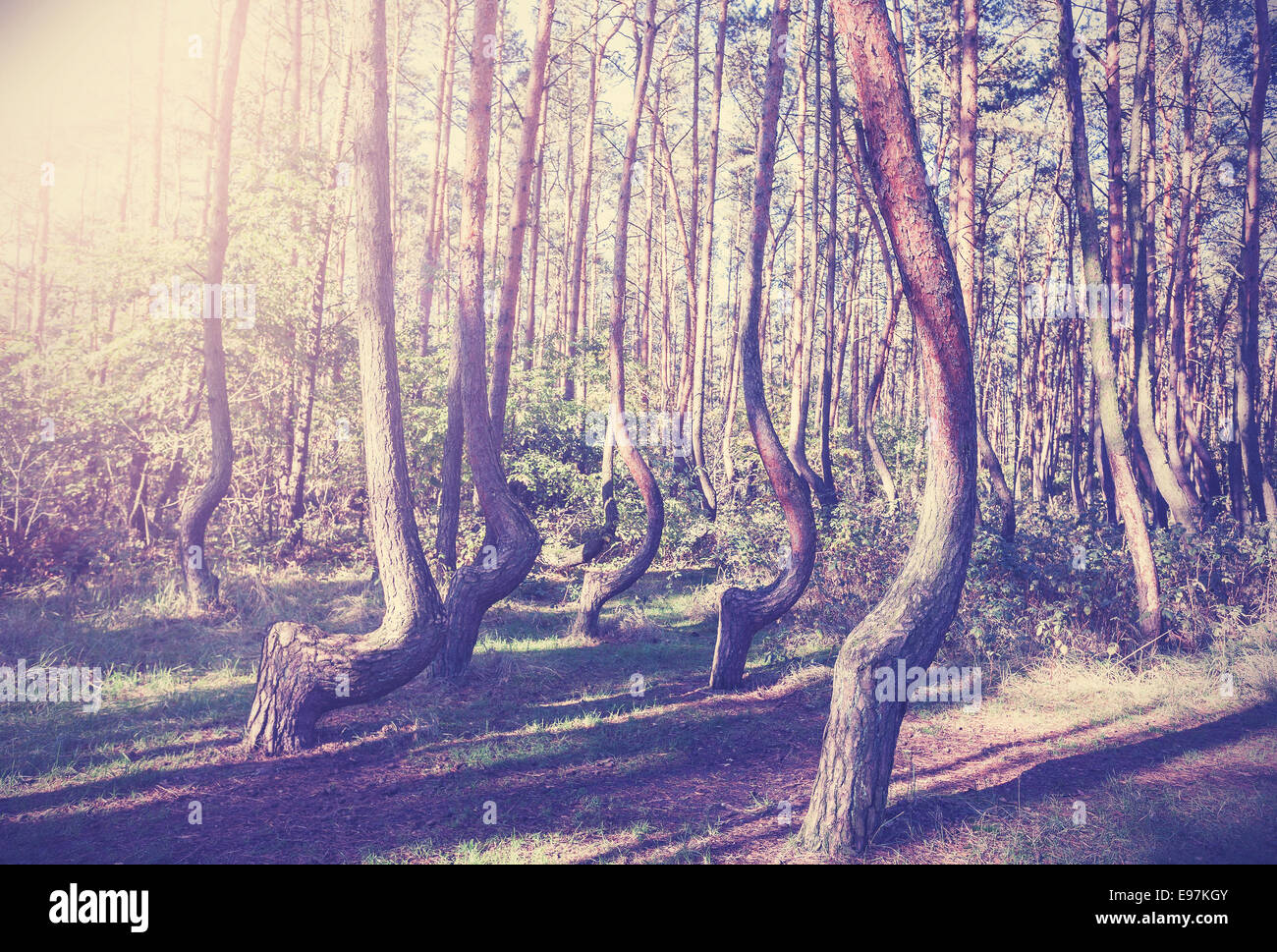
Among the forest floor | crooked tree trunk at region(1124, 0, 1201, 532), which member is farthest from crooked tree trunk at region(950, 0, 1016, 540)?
the forest floor

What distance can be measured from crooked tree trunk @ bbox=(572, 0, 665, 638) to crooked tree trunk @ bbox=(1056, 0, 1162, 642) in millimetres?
5994

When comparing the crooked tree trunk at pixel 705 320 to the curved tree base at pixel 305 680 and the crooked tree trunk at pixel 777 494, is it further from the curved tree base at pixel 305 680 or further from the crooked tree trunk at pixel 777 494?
the curved tree base at pixel 305 680

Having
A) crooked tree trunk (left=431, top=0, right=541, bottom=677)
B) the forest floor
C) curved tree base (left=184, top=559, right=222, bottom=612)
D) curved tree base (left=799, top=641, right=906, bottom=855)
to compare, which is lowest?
the forest floor

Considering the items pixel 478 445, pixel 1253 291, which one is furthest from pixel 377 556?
pixel 1253 291

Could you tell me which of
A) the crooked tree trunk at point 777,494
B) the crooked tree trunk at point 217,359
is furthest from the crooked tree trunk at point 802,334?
the crooked tree trunk at point 217,359

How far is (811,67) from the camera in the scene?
62.7 feet

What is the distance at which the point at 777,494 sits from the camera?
29.5 ft

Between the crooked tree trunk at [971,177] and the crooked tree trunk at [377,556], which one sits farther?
the crooked tree trunk at [971,177]

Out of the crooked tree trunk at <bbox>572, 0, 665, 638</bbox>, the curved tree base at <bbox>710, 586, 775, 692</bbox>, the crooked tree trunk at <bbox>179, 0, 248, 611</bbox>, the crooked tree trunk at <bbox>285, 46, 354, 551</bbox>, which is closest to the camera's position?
the curved tree base at <bbox>710, 586, 775, 692</bbox>

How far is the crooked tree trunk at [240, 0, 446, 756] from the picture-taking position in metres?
6.60

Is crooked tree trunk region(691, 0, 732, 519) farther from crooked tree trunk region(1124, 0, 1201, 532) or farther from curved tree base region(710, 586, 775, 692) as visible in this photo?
crooked tree trunk region(1124, 0, 1201, 532)

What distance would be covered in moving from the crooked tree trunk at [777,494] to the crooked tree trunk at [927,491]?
3533 mm

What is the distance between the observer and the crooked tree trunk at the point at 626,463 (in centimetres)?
1080
